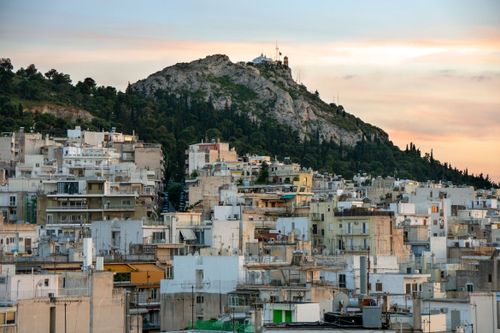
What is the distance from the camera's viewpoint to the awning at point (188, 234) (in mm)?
54431

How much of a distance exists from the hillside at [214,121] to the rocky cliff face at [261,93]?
0.47 feet

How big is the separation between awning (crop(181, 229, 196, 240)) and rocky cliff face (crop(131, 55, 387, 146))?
6057cm

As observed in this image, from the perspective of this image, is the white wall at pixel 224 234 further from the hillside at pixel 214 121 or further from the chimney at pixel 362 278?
the hillside at pixel 214 121

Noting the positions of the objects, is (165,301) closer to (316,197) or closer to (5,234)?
(5,234)

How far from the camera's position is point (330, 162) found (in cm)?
9831

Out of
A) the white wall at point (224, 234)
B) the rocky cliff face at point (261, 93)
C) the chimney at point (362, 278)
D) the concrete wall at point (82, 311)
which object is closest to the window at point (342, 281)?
the chimney at point (362, 278)

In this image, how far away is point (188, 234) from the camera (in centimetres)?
5475

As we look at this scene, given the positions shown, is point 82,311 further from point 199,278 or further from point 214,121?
point 214,121

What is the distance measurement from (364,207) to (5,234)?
→ 37.5 ft

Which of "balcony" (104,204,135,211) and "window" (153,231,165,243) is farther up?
"balcony" (104,204,135,211)

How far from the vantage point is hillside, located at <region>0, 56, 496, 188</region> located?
307ft

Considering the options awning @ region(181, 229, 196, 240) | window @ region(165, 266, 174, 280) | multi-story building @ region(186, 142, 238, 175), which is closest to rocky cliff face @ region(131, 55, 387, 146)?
multi-story building @ region(186, 142, 238, 175)

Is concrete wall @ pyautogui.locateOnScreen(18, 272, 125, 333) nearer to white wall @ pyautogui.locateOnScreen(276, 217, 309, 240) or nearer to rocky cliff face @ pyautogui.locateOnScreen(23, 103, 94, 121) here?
white wall @ pyautogui.locateOnScreen(276, 217, 309, 240)

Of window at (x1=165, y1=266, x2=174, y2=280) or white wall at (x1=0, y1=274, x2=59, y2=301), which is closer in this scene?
white wall at (x1=0, y1=274, x2=59, y2=301)
